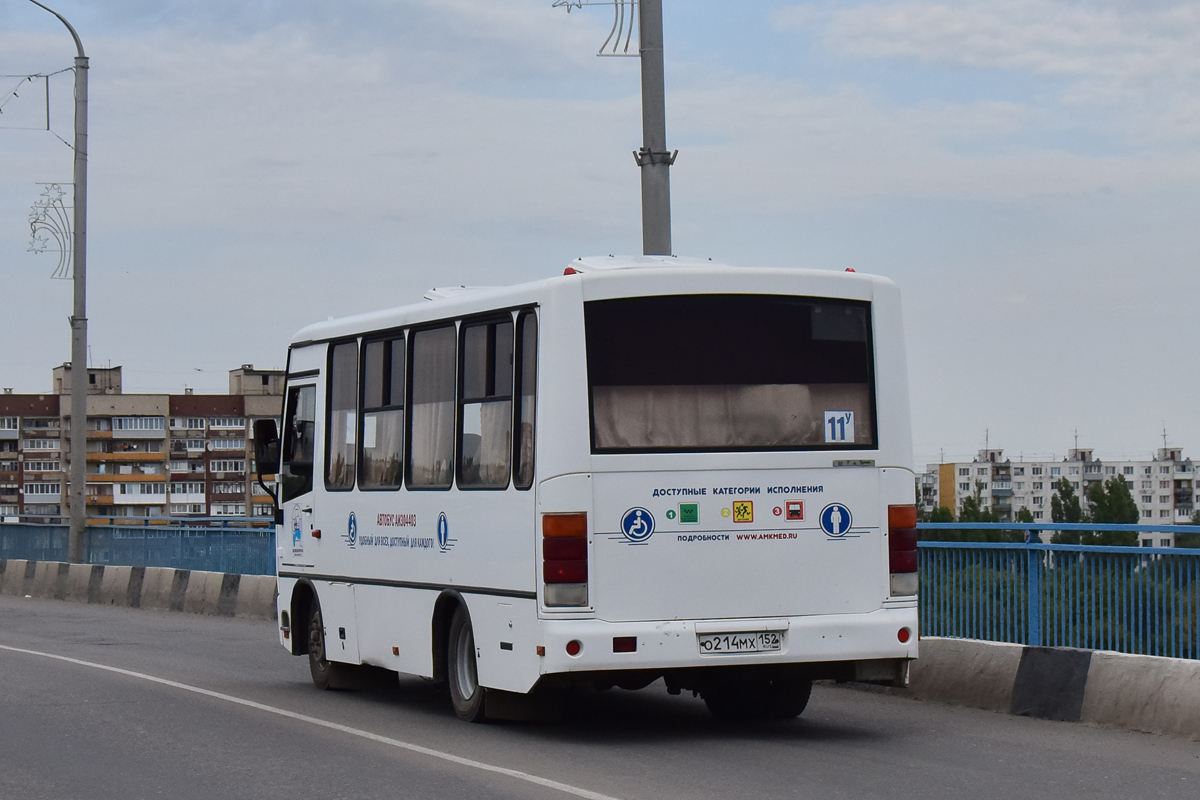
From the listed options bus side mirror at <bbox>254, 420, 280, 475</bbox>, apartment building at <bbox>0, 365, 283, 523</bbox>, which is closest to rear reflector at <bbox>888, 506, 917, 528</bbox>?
bus side mirror at <bbox>254, 420, 280, 475</bbox>

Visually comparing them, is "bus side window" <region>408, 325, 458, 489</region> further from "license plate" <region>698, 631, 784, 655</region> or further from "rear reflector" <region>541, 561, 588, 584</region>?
"license plate" <region>698, 631, 784, 655</region>

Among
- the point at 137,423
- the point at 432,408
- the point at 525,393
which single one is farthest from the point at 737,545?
the point at 137,423

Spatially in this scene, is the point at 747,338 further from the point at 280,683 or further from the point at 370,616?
the point at 280,683

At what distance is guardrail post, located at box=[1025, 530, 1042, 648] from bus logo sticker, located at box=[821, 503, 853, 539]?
2.13 meters

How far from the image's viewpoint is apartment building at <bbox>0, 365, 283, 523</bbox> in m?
164

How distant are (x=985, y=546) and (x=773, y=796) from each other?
182 inches

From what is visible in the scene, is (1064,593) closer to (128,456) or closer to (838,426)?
(838,426)

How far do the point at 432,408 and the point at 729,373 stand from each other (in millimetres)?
2232

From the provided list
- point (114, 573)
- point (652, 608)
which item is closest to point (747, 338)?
point (652, 608)

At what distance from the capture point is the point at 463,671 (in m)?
11.3

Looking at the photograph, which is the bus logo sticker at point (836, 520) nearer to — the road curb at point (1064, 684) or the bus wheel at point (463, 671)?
the road curb at point (1064, 684)

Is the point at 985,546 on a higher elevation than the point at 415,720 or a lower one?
higher

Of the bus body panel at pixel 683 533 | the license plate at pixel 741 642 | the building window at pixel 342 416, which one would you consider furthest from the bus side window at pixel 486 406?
the building window at pixel 342 416

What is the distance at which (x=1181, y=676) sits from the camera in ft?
34.1
